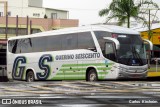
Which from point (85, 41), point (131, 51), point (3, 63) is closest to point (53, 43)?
point (85, 41)

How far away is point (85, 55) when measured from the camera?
62.1 feet

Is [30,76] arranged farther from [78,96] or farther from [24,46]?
[78,96]

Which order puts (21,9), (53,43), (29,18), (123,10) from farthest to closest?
(21,9) < (29,18) < (123,10) < (53,43)

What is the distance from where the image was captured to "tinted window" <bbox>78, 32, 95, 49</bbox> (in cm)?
1867

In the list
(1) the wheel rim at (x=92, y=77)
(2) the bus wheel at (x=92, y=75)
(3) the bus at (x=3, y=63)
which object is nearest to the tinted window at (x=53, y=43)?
(2) the bus wheel at (x=92, y=75)

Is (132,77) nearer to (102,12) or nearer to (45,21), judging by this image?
(102,12)

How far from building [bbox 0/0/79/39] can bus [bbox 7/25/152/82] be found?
32000mm

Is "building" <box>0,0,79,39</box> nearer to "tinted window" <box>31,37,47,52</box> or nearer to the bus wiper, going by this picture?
"tinted window" <box>31,37,47,52</box>

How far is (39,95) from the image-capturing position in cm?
485

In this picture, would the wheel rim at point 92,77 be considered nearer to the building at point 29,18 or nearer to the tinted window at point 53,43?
the tinted window at point 53,43

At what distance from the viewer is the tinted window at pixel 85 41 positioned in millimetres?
18672

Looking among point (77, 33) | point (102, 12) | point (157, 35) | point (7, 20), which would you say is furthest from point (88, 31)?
point (7, 20)

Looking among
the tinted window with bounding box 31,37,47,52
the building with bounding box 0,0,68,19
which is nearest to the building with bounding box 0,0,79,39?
the building with bounding box 0,0,68,19

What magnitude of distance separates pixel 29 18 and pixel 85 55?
4200 centimetres
